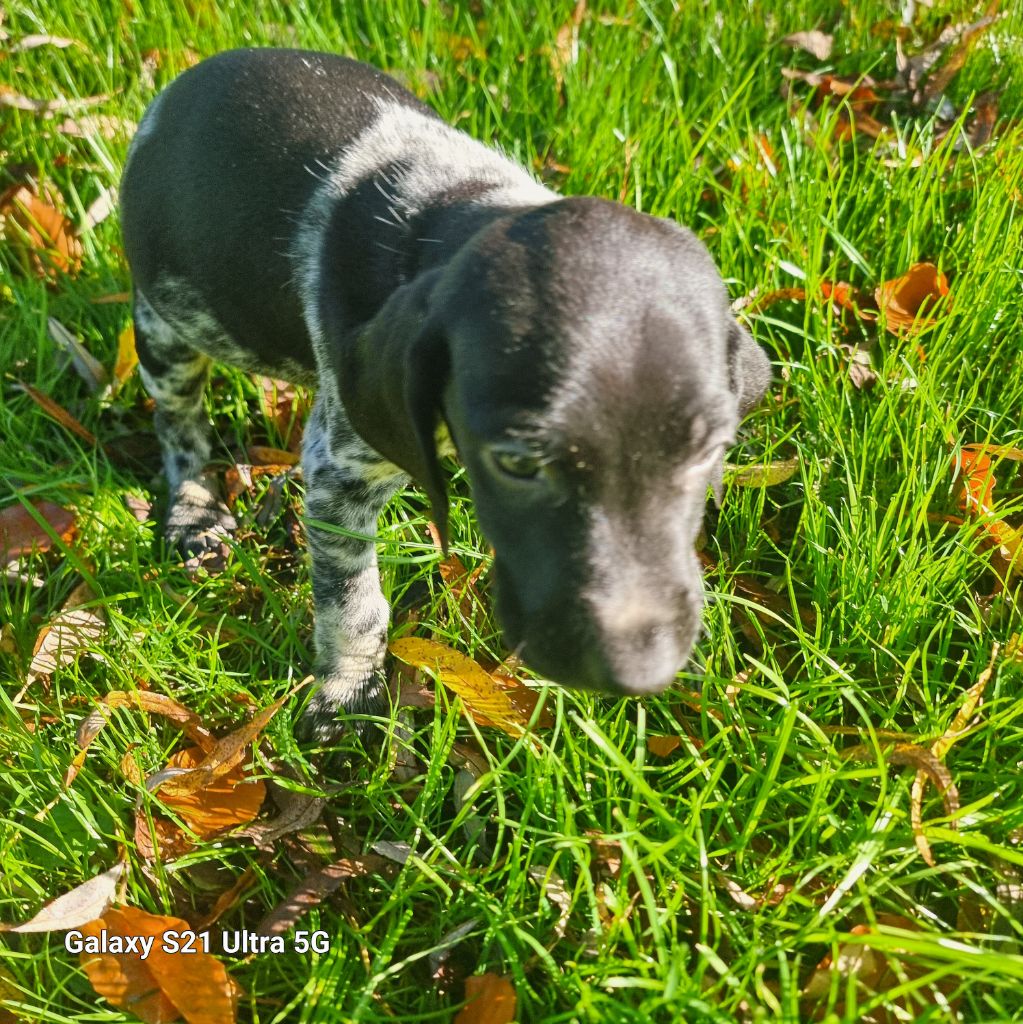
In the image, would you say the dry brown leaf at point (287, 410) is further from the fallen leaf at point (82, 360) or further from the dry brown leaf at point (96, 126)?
the dry brown leaf at point (96, 126)

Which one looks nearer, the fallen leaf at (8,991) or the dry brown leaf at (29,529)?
the fallen leaf at (8,991)

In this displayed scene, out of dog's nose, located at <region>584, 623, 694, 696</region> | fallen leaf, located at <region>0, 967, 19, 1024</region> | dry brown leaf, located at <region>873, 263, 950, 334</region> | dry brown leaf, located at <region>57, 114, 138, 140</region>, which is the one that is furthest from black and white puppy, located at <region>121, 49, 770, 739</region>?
dry brown leaf, located at <region>873, 263, 950, 334</region>

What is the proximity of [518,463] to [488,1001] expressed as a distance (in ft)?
4.07

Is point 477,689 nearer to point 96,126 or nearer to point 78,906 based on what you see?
point 78,906

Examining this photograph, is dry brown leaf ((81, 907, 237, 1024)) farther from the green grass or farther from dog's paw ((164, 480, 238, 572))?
dog's paw ((164, 480, 238, 572))

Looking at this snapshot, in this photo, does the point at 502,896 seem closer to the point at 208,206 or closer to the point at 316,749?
the point at 316,749

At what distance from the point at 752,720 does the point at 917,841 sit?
1.79 feet

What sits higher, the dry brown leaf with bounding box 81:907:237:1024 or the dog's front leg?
the dog's front leg

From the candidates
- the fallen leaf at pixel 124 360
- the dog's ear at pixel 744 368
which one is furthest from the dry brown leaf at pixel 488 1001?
the fallen leaf at pixel 124 360

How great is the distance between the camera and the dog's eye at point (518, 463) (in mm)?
2137

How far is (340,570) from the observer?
319 centimetres

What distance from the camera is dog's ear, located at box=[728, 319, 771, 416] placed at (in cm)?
255

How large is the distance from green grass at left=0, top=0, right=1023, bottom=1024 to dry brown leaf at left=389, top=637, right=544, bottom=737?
0.11 metres

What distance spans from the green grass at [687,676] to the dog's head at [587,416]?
1.48ft
